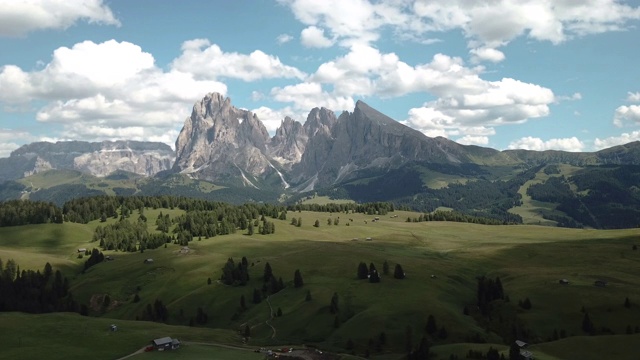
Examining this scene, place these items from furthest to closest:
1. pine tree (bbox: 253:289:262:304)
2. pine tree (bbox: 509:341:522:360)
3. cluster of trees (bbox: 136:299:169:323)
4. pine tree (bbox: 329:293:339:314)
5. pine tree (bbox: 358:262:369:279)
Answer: pine tree (bbox: 358:262:369:279) < pine tree (bbox: 253:289:262:304) < cluster of trees (bbox: 136:299:169:323) < pine tree (bbox: 329:293:339:314) < pine tree (bbox: 509:341:522:360)

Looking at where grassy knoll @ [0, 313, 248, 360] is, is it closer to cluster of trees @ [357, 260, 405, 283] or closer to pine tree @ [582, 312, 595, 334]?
cluster of trees @ [357, 260, 405, 283]

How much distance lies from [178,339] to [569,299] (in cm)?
10736

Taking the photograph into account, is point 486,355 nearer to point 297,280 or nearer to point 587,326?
point 587,326

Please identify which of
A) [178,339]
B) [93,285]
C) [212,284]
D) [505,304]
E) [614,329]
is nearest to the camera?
[178,339]

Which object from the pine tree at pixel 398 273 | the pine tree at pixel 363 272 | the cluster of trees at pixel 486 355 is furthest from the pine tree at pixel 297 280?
the cluster of trees at pixel 486 355

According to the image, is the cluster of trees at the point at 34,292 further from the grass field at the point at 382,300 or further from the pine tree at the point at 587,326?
the pine tree at the point at 587,326

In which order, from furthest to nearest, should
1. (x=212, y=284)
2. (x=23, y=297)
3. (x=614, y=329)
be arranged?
(x=212, y=284) → (x=23, y=297) → (x=614, y=329)

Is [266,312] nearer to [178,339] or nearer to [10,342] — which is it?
[178,339]

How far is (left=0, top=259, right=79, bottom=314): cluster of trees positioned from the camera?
149538 millimetres

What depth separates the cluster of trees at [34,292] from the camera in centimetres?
14954

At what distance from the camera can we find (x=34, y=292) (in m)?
168

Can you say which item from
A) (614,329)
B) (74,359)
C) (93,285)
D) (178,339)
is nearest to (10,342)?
(74,359)

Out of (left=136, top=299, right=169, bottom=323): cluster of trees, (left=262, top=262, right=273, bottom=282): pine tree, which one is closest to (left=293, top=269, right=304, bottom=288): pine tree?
(left=262, top=262, right=273, bottom=282): pine tree

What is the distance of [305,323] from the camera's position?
12975 cm
